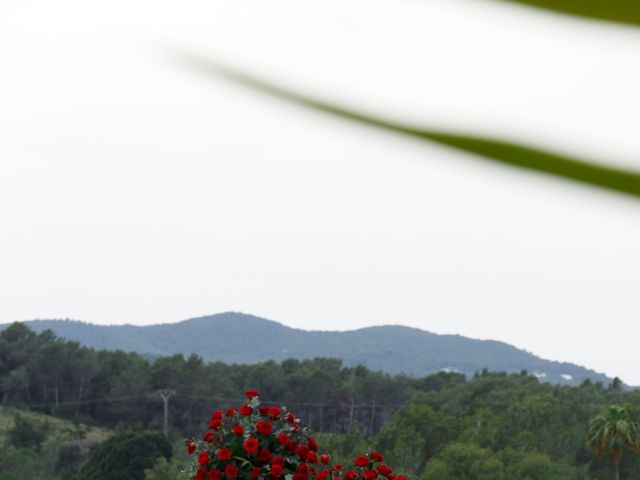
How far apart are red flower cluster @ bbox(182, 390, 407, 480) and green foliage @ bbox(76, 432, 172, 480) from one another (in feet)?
113

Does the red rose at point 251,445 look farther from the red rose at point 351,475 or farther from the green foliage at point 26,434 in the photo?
the green foliage at point 26,434

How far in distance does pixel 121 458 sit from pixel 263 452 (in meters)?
34.9

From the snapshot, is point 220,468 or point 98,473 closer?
point 220,468

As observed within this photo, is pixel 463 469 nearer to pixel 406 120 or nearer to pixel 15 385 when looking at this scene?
pixel 15 385

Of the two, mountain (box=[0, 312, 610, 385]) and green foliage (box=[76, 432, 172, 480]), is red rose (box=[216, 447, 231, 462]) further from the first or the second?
mountain (box=[0, 312, 610, 385])

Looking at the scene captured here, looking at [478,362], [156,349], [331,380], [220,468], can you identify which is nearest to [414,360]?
[478,362]

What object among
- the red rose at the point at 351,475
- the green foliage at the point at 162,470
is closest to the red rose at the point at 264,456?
the red rose at the point at 351,475

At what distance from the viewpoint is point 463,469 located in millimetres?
37000

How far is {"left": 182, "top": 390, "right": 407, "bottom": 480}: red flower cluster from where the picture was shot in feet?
17.6

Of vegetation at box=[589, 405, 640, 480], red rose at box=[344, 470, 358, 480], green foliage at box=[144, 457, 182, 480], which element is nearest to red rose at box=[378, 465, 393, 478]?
red rose at box=[344, 470, 358, 480]

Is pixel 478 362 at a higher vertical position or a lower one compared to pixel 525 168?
higher

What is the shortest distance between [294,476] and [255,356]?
375 feet

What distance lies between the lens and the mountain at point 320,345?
386 ft

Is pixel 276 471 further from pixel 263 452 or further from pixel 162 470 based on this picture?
pixel 162 470
